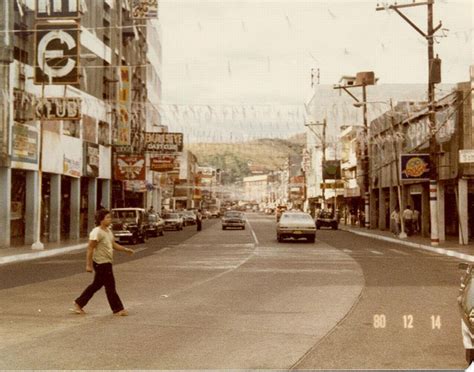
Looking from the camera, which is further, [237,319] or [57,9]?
[57,9]

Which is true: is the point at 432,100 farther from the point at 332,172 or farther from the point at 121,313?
the point at 332,172

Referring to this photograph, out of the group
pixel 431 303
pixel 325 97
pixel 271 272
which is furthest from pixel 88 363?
pixel 325 97

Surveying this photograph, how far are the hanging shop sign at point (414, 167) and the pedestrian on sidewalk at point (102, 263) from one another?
32.7 meters

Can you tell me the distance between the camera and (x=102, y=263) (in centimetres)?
1285

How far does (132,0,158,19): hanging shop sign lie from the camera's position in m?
61.1

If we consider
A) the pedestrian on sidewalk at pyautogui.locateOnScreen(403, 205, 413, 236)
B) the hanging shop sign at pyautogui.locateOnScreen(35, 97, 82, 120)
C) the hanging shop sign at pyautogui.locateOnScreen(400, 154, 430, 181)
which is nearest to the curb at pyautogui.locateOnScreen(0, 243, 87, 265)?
the hanging shop sign at pyautogui.locateOnScreen(35, 97, 82, 120)

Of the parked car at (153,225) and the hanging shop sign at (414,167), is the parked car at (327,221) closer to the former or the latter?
the parked car at (153,225)

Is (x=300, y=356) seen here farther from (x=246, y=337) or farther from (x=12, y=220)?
(x=12, y=220)

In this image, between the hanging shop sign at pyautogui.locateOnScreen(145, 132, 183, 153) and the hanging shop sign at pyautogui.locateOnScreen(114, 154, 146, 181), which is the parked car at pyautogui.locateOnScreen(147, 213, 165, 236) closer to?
the hanging shop sign at pyautogui.locateOnScreen(114, 154, 146, 181)

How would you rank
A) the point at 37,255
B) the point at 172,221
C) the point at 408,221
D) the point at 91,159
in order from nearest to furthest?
the point at 37,255, the point at 91,159, the point at 408,221, the point at 172,221

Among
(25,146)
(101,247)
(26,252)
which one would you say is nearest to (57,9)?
(25,146)

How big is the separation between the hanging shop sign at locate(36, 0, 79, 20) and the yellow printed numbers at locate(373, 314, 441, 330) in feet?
95.7

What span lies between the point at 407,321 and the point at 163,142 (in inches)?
2146

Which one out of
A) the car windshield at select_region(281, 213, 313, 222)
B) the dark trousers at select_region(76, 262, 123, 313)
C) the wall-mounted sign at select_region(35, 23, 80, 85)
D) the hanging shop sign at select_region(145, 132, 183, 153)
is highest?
the wall-mounted sign at select_region(35, 23, 80, 85)
